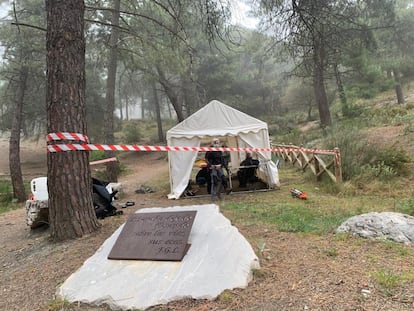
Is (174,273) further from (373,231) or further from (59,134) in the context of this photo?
(59,134)

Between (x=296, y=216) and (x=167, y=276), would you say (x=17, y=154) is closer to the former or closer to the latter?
(x=296, y=216)

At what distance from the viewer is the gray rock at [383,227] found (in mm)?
3131

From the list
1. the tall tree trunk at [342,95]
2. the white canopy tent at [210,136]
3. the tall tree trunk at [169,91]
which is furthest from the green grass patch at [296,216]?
the tall tree trunk at [342,95]

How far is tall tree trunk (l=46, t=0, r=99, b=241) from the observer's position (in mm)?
4031

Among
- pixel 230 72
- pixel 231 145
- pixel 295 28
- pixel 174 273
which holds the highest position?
pixel 230 72

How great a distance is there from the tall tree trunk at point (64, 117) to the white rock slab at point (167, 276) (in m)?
1.15

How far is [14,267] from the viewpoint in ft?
12.0

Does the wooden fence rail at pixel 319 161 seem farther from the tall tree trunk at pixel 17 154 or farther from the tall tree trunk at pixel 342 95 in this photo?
the tall tree trunk at pixel 17 154

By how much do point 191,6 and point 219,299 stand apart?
5.61 metres

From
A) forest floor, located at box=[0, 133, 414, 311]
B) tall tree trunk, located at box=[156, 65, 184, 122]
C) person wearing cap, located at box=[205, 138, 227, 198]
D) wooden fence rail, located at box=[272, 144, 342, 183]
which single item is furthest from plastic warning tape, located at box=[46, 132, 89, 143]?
tall tree trunk, located at box=[156, 65, 184, 122]

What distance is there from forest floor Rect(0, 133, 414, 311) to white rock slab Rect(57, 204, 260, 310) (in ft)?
0.26

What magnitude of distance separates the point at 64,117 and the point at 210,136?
14.1 ft

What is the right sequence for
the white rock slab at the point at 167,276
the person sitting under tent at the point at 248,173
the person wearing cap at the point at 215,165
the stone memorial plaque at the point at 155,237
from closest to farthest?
the white rock slab at the point at 167,276 < the stone memorial plaque at the point at 155,237 < the person wearing cap at the point at 215,165 < the person sitting under tent at the point at 248,173

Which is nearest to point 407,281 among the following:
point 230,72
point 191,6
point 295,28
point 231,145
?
point 295,28
